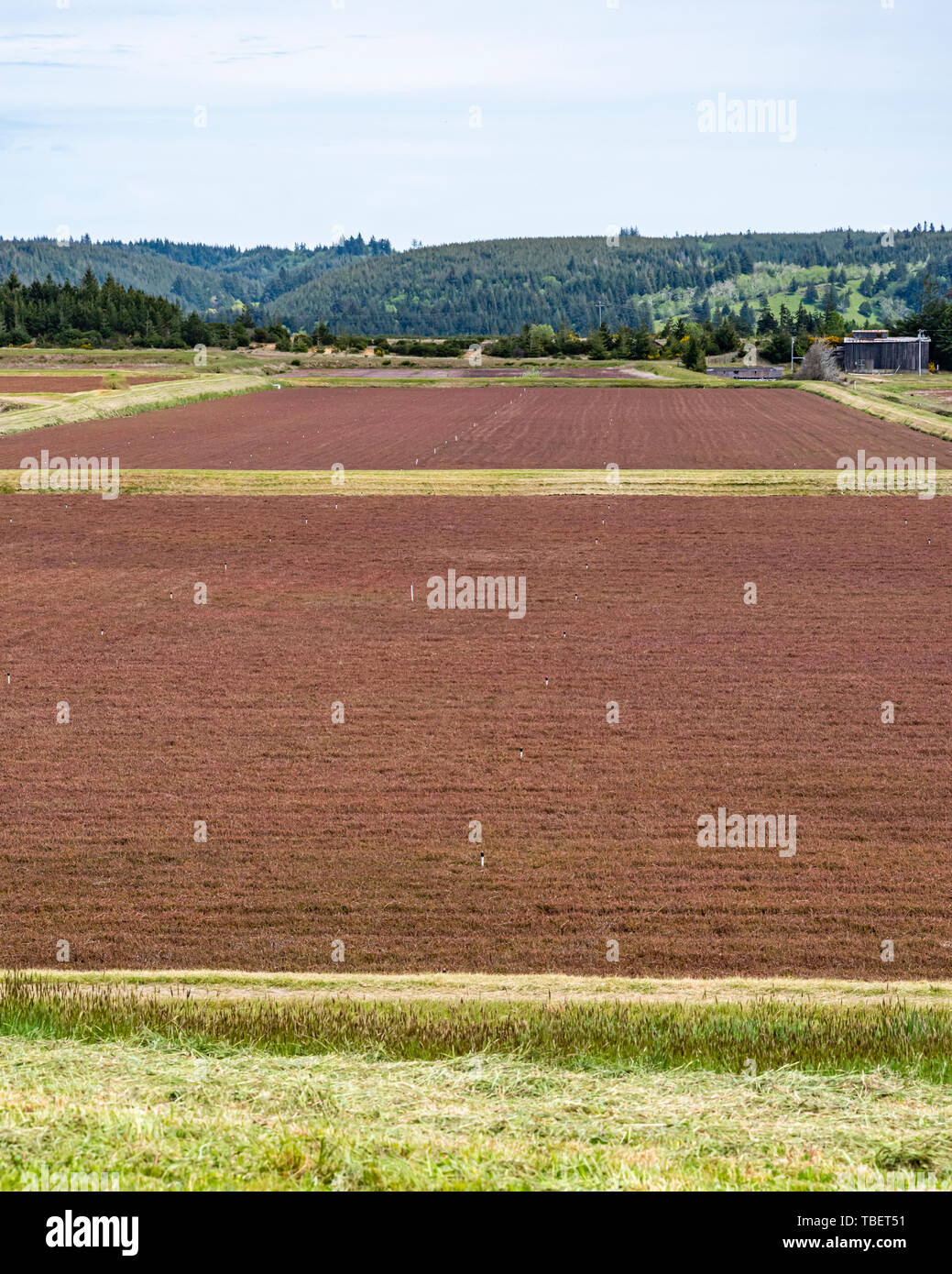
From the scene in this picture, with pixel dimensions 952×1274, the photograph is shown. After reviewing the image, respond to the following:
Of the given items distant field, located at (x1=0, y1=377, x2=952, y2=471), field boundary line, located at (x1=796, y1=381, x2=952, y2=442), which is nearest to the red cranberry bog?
distant field, located at (x1=0, y1=377, x2=952, y2=471)

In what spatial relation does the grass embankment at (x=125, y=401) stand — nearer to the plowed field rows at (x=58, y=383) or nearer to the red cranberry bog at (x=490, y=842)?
the plowed field rows at (x=58, y=383)

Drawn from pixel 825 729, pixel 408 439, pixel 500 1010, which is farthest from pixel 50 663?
pixel 408 439

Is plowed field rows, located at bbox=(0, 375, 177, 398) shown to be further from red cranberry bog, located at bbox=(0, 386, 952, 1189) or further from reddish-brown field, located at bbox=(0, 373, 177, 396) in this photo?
red cranberry bog, located at bbox=(0, 386, 952, 1189)

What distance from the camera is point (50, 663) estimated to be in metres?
23.9

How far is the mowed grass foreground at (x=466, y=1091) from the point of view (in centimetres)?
671

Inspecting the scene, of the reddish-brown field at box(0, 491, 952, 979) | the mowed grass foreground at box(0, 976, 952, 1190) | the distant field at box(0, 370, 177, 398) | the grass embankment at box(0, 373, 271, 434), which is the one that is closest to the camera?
the mowed grass foreground at box(0, 976, 952, 1190)

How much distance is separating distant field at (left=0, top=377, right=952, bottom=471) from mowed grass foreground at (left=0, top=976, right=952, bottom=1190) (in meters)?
40.8

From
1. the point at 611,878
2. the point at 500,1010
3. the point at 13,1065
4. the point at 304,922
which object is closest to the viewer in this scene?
the point at 13,1065

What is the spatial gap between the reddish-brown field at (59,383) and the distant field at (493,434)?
487 inches

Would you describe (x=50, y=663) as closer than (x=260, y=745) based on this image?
No

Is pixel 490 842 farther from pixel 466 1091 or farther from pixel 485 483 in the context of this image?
pixel 485 483

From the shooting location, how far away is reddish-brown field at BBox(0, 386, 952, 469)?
5288 cm
